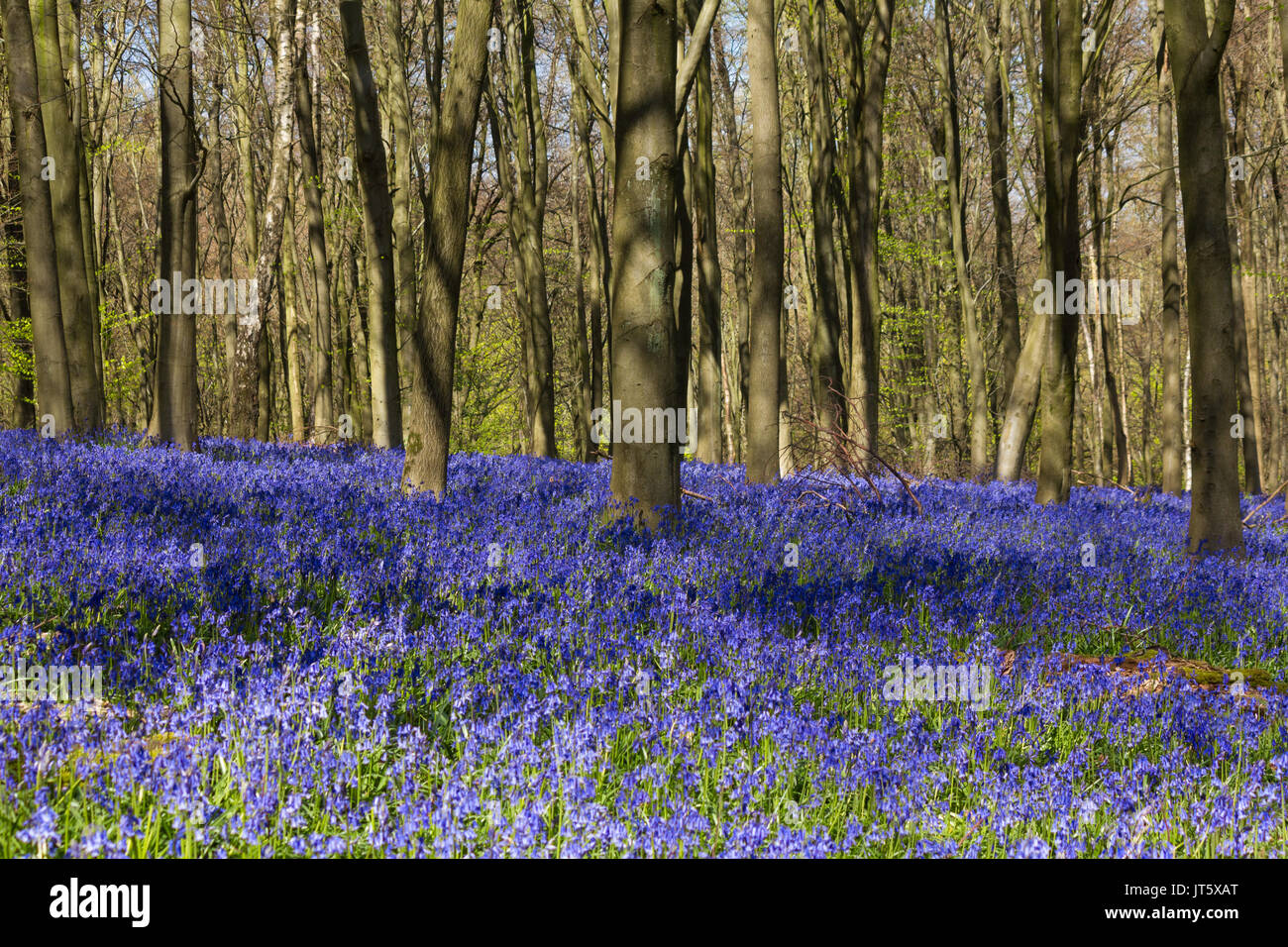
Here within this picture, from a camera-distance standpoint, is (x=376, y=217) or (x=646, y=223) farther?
(x=376, y=217)

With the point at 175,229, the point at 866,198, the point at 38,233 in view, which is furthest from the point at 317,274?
the point at 866,198

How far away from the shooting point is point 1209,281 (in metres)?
7.32

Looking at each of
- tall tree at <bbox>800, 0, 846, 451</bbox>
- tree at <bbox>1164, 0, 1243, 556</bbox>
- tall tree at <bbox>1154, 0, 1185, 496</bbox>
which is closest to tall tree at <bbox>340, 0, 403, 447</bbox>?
tall tree at <bbox>800, 0, 846, 451</bbox>

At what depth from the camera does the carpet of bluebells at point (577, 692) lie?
227 centimetres

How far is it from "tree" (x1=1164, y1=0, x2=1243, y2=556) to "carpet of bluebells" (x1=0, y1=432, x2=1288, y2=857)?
3.71 feet

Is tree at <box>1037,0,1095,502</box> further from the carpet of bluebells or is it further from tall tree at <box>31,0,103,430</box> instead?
tall tree at <box>31,0,103,430</box>

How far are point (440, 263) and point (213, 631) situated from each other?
4897mm

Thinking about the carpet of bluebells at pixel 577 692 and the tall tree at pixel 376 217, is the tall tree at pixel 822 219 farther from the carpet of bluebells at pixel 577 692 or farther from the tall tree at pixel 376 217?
the carpet of bluebells at pixel 577 692

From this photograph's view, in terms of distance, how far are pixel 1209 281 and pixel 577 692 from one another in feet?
21.9

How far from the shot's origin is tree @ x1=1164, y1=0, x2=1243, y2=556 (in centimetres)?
726

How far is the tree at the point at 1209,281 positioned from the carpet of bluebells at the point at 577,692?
1.13m

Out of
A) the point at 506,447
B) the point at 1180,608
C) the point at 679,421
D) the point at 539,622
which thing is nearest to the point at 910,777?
the point at 539,622

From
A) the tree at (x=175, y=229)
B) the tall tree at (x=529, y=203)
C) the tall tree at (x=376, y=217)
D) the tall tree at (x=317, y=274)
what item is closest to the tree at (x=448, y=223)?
the tall tree at (x=376, y=217)

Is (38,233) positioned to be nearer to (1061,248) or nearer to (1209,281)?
(1209,281)
